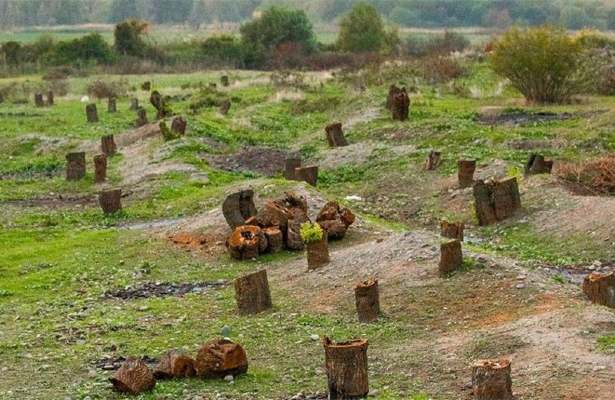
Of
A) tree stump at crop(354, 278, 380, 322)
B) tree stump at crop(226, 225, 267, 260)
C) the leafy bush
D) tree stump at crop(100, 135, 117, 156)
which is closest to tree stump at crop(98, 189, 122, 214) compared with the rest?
tree stump at crop(226, 225, 267, 260)

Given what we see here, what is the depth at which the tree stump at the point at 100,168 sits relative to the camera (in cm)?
2883

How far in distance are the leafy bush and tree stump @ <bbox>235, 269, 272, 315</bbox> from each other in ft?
76.9

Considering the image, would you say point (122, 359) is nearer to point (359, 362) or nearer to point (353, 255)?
point (359, 362)

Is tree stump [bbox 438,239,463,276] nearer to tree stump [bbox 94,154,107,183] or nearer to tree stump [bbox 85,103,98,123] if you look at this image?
tree stump [bbox 94,154,107,183]

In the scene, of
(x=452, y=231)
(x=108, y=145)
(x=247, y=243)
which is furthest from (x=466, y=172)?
(x=108, y=145)

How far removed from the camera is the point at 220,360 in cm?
1277

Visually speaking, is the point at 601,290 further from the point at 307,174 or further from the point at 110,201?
the point at 110,201

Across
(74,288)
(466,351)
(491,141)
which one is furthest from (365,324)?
(491,141)

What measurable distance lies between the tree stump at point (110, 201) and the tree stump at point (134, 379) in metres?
12.5

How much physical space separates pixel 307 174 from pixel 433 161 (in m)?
3.01

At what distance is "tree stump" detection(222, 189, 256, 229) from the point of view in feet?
69.1

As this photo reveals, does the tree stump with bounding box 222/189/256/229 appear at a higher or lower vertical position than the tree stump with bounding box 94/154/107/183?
higher

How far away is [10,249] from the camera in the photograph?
859 inches

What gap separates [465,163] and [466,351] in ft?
39.1
